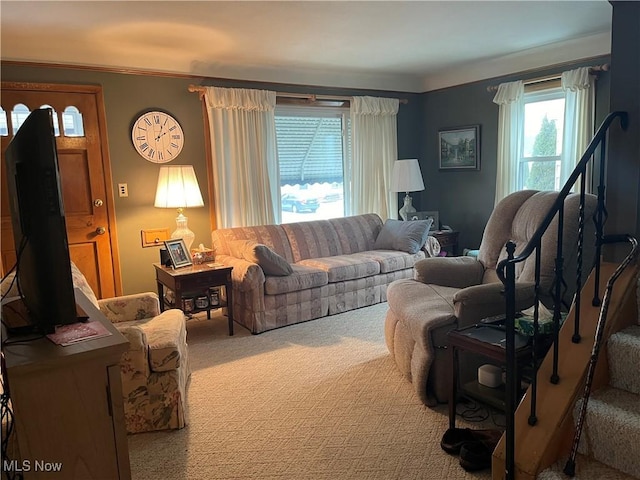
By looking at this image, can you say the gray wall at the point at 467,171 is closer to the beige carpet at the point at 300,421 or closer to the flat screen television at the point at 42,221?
the beige carpet at the point at 300,421

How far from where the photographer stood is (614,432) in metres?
1.78

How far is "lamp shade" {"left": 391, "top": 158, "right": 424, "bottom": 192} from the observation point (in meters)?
5.61

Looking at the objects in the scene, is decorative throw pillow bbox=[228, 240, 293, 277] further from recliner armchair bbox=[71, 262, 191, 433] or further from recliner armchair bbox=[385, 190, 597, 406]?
recliner armchair bbox=[71, 262, 191, 433]

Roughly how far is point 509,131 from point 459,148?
0.79 meters

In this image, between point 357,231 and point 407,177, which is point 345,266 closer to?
point 357,231

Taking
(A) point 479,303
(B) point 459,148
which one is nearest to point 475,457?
(A) point 479,303

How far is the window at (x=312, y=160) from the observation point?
17.9 feet

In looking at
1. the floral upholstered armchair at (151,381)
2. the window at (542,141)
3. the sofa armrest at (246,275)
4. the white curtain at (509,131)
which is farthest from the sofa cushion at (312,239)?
the floral upholstered armchair at (151,381)

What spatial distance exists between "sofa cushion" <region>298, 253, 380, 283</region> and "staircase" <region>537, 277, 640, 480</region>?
105 inches

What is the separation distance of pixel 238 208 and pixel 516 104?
3.12 m

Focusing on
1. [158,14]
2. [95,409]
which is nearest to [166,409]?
[95,409]

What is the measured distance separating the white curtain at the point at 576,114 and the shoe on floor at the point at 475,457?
3220mm

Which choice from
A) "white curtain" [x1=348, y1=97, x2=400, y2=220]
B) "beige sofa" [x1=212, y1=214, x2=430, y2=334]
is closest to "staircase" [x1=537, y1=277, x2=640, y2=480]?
"beige sofa" [x1=212, y1=214, x2=430, y2=334]

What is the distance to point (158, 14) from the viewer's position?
11.1 ft
